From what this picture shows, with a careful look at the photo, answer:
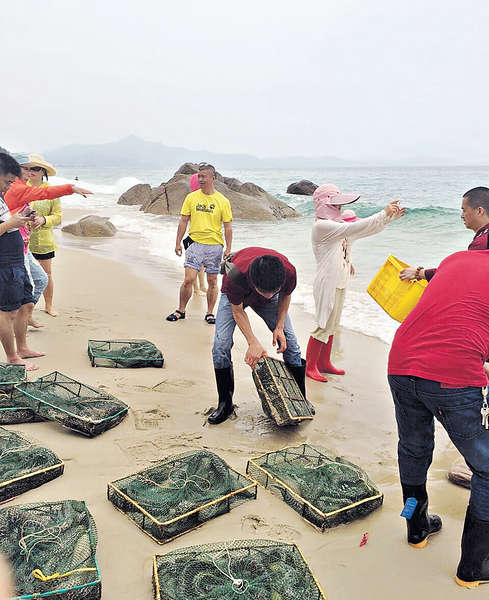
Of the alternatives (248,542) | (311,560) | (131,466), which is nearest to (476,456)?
(311,560)

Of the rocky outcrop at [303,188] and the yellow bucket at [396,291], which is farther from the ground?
the yellow bucket at [396,291]

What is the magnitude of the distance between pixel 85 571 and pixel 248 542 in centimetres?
80

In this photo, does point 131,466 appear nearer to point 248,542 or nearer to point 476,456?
point 248,542

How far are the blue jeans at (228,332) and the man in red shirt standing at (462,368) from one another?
5.95ft

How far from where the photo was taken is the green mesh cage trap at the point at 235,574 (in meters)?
2.37

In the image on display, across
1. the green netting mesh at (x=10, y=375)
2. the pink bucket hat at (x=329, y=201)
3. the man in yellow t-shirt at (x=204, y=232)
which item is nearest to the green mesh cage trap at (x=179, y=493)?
the green netting mesh at (x=10, y=375)

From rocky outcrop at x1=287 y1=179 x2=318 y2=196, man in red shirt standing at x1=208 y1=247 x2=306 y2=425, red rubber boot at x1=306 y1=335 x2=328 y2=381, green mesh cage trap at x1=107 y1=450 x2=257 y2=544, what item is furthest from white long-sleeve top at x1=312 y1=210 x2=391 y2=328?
rocky outcrop at x1=287 y1=179 x2=318 y2=196

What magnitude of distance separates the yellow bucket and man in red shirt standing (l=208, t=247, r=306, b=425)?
2.61ft

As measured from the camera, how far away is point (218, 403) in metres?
4.59

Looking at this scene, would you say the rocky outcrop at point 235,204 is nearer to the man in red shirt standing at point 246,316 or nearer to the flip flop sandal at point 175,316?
the flip flop sandal at point 175,316

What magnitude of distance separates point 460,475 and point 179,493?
1.90 meters

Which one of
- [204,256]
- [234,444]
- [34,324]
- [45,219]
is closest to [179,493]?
[234,444]

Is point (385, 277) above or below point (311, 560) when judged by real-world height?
above

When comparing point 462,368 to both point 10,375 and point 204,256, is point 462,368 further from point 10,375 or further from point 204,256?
point 204,256
